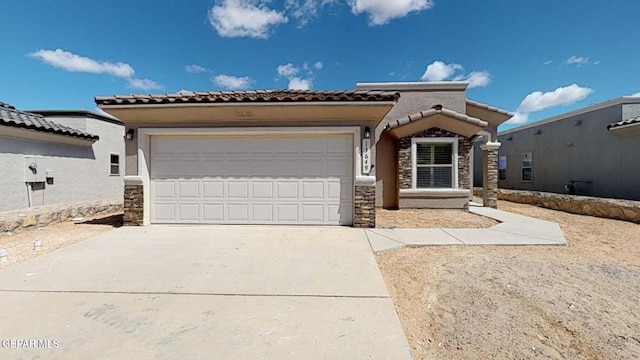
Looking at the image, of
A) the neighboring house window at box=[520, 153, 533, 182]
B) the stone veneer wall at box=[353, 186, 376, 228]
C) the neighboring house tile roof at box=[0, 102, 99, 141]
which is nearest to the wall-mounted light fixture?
the neighboring house tile roof at box=[0, 102, 99, 141]

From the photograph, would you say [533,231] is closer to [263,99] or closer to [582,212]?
[582,212]

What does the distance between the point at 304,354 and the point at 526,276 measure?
3901 mm

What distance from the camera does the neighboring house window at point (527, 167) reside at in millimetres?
16469

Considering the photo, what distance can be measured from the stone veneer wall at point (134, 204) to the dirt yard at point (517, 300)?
6.77m

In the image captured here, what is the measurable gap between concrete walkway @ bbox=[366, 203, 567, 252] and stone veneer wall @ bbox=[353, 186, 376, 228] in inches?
13.0

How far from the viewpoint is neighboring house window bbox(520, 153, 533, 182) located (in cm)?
1647

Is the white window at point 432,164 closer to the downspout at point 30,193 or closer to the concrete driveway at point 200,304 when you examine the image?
the concrete driveway at point 200,304

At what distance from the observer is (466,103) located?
450 inches

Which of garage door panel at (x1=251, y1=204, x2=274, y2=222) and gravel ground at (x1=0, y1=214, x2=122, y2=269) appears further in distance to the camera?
garage door panel at (x1=251, y1=204, x2=274, y2=222)

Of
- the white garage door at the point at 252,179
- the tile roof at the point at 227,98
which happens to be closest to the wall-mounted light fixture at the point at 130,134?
the white garage door at the point at 252,179

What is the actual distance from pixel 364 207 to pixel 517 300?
4.13 m

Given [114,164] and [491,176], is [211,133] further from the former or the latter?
[491,176]

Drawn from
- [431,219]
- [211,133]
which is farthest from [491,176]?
[211,133]

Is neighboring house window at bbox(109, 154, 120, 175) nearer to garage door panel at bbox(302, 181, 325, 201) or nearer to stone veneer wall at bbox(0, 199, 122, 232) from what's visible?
stone veneer wall at bbox(0, 199, 122, 232)
